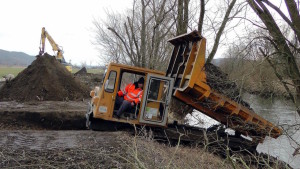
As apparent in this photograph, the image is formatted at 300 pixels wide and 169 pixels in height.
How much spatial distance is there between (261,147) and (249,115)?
15.7 feet

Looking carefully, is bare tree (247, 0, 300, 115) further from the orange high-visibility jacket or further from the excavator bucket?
the orange high-visibility jacket

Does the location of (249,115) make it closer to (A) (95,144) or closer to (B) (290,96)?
(B) (290,96)

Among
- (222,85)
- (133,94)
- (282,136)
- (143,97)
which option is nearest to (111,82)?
(133,94)

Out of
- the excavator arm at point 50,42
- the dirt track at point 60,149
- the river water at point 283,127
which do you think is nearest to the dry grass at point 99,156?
the dirt track at point 60,149

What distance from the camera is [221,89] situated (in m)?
7.07

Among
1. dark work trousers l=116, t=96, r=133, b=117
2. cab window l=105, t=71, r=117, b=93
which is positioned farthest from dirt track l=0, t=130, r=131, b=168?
cab window l=105, t=71, r=117, b=93

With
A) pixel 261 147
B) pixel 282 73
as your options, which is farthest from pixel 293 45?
pixel 261 147

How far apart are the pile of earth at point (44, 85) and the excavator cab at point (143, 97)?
7.27 meters

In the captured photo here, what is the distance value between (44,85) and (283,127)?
11.5 m

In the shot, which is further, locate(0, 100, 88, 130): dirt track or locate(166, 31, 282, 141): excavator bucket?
locate(0, 100, 88, 130): dirt track

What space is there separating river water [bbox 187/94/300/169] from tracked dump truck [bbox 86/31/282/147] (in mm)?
447

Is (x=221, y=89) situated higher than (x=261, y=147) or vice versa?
(x=221, y=89)

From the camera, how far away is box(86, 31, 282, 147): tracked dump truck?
6.85 metres

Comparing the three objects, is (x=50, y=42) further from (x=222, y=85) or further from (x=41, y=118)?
(x=222, y=85)
